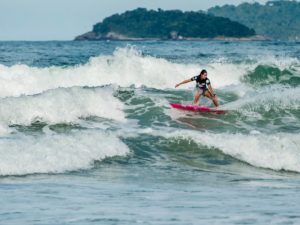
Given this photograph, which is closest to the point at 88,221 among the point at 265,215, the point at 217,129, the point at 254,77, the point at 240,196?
the point at 265,215

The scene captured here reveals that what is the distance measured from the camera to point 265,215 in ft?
28.1

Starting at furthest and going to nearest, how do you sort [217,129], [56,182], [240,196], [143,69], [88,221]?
[143,69]
[217,129]
[56,182]
[240,196]
[88,221]

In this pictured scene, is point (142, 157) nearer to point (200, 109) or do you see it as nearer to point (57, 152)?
point (57, 152)

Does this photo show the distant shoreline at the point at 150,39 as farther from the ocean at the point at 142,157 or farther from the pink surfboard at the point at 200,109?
the pink surfboard at the point at 200,109

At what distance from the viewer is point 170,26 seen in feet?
514

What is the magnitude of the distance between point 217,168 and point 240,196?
3.86 meters

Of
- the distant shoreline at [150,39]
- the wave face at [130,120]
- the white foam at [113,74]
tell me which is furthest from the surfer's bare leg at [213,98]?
the distant shoreline at [150,39]

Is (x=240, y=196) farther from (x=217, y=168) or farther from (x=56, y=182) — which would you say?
(x=217, y=168)

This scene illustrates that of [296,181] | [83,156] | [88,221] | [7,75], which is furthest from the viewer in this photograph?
[7,75]

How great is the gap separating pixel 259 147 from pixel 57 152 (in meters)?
4.37

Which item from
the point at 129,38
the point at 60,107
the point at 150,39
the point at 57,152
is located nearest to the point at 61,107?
the point at 60,107

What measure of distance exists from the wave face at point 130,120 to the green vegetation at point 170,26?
12312 centimetres

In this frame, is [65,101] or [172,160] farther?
[65,101]

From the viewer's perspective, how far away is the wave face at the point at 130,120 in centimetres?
1377
